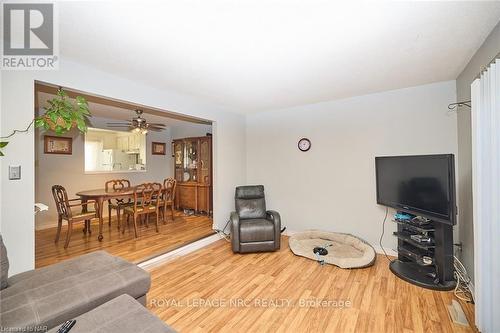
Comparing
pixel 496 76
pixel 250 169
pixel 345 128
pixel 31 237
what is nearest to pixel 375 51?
pixel 496 76

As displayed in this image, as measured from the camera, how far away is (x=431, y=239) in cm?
241

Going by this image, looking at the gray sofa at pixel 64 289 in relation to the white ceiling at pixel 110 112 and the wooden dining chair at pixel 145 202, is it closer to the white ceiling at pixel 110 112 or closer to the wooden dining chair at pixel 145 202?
the wooden dining chair at pixel 145 202

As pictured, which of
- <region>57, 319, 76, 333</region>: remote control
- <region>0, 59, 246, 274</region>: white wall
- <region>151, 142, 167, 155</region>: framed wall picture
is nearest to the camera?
<region>57, 319, 76, 333</region>: remote control

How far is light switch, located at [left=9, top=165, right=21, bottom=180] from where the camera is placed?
1.79 m

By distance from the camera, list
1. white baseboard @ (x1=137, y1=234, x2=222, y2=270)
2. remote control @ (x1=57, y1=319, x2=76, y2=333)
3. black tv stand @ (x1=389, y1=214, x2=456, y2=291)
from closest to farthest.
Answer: remote control @ (x1=57, y1=319, x2=76, y2=333)
black tv stand @ (x1=389, y1=214, x2=456, y2=291)
white baseboard @ (x1=137, y1=234, x2=222, y2=270)

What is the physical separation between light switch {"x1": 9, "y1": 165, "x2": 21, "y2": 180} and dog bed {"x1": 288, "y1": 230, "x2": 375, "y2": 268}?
315cm

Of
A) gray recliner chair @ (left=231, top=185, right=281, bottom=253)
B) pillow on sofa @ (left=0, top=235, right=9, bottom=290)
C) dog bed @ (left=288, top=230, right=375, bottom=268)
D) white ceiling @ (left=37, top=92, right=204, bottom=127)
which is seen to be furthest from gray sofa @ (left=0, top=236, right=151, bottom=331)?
white ceiling @ (left=37, top=92, right=204, bottom=127)

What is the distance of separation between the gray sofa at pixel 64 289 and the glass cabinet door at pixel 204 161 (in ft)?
11.4

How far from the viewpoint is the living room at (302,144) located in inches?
59.2

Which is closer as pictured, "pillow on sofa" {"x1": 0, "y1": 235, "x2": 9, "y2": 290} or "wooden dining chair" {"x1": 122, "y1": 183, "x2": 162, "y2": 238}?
"pillow on sofa" {"x1": 0, "y1": 235, "x2": 9, "y2": 290}

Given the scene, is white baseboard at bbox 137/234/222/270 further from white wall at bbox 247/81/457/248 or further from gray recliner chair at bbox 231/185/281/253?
white wall at bbox 247/81/457/248

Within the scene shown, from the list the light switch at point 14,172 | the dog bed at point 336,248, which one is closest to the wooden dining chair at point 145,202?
the light switch at point 14,172

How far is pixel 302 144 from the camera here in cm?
393

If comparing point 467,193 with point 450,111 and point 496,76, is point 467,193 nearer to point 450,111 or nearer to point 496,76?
point 450,111
